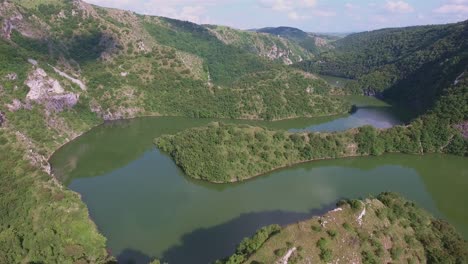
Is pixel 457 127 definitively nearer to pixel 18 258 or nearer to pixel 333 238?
pixel 333 238

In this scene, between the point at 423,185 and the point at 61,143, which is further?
the point at 61,143

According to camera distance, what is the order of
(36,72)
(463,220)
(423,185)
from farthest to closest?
(36,72), (423,185), (463,220)

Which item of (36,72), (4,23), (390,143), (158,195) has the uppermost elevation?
(4,23)

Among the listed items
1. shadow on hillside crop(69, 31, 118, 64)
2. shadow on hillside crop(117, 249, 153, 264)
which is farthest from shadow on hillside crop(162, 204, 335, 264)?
shadow on hillside crop(69, 31, 118, 64)

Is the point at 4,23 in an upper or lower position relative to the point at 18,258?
upper

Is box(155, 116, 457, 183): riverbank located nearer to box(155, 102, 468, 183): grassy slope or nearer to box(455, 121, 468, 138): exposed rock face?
box(155, 102, 468, 183): grassy slope

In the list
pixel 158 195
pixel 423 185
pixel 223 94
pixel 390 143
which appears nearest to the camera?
pixel 158 195

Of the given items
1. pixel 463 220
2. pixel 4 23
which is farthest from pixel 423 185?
pixel 4 23
